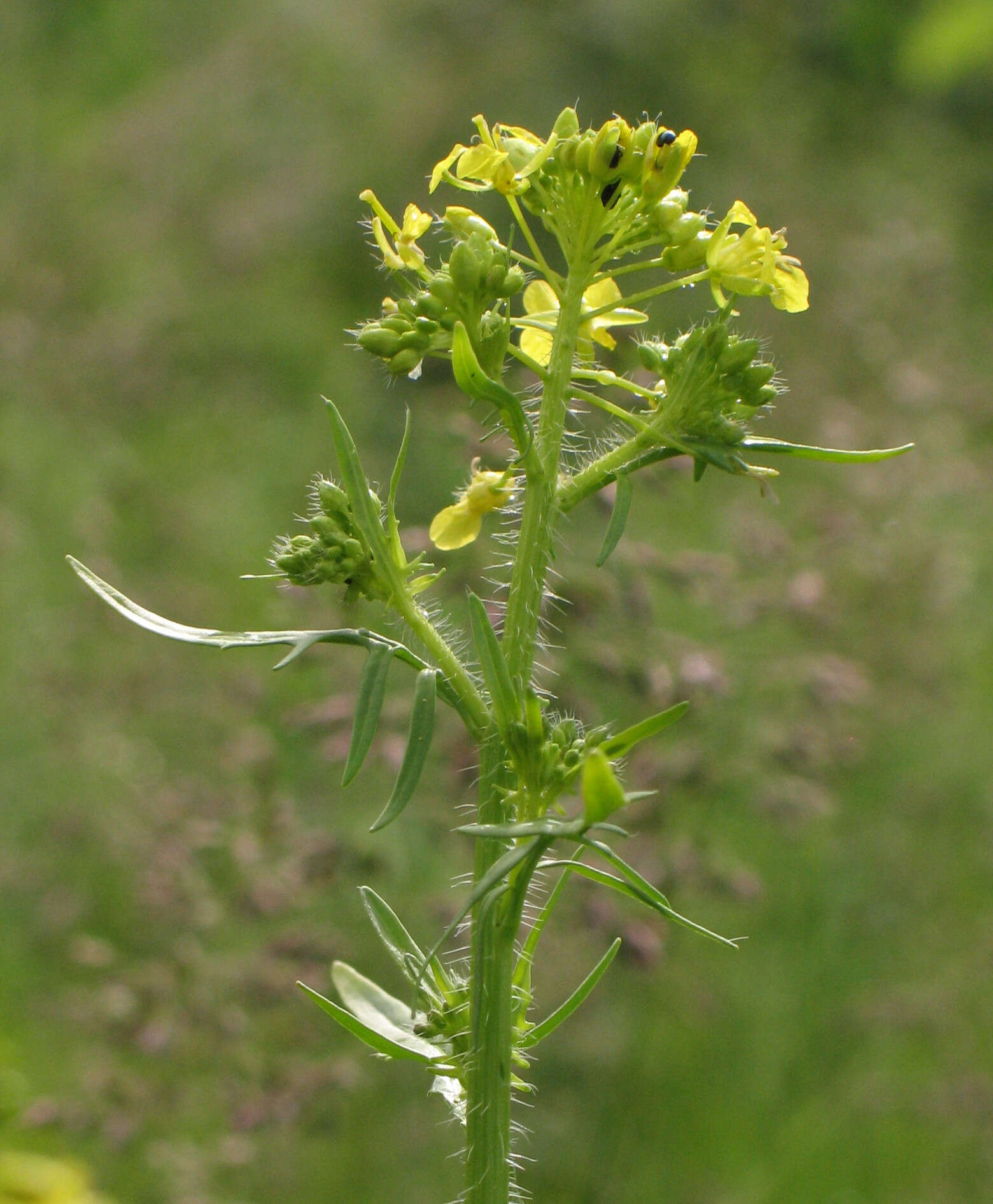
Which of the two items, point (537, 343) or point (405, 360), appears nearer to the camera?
point (405, 360)

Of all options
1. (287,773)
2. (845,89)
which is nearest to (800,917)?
(287,773)

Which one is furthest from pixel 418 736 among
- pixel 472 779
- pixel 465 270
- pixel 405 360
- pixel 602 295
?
pixel 472 779

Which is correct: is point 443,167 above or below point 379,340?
above

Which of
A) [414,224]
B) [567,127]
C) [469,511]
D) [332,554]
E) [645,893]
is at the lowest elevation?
[645,893]

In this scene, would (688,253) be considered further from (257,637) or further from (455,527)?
(257,637)

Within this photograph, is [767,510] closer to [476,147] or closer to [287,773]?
[287,773]
